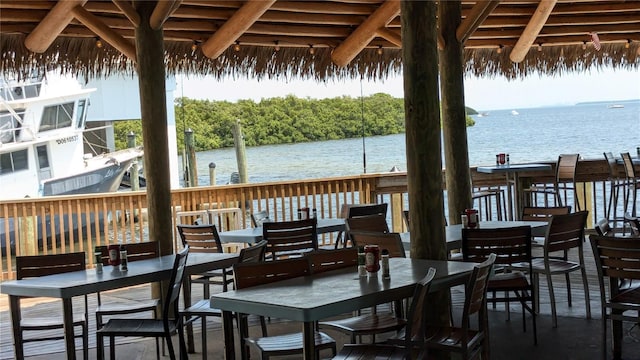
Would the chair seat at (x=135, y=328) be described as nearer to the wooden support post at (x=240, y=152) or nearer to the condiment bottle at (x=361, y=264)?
the condiment bottle at (x=361, y=264)

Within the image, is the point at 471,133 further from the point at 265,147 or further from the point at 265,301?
the point at 265,301

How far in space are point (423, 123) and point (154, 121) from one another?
8.19 feet

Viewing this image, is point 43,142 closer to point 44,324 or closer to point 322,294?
point 44,324

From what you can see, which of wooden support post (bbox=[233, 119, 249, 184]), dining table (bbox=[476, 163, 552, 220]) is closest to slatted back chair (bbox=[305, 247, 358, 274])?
dining table (bbox=[476, 163, 552, 220])

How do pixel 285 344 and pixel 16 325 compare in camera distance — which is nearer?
pixel 285 344

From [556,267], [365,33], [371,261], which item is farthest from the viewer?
[365,33]

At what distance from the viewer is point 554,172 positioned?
10945 mm

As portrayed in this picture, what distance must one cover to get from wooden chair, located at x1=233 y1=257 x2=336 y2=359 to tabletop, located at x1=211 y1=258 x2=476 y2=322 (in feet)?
0.25

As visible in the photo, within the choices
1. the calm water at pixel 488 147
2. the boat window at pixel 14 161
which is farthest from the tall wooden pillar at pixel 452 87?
the calm water at pixel 488 147

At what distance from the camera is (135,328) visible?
16.4 feet

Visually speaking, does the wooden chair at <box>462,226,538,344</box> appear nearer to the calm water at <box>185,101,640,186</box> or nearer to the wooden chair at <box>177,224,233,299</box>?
the wooden chair at <box>177,224,233,299</box>

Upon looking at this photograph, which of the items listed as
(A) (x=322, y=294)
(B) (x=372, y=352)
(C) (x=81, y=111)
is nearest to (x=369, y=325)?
(B) (x=372, y=352)

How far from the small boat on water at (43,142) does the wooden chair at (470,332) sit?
17.0 m

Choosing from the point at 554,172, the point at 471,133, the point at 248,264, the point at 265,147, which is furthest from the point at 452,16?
the point at 471,133
